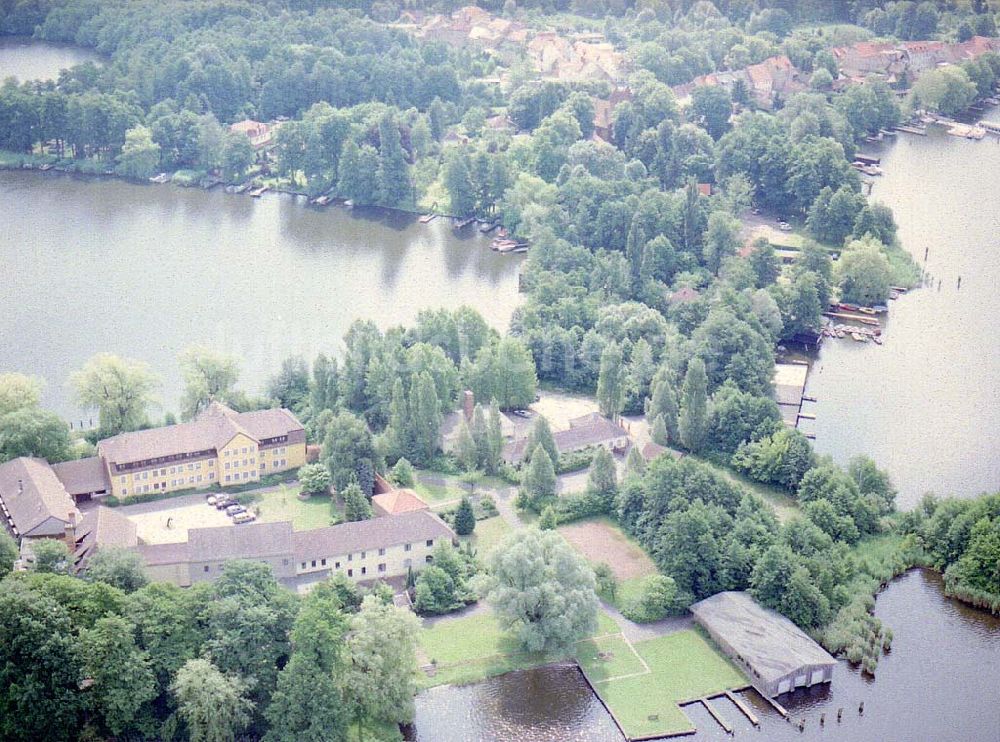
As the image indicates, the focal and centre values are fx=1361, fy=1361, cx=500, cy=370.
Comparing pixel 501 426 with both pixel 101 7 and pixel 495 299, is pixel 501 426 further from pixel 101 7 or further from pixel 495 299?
pixel 101 7

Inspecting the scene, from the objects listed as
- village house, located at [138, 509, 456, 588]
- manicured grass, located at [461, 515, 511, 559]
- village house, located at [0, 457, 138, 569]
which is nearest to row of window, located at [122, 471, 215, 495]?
village house, located at [0, 457, 138, 569]

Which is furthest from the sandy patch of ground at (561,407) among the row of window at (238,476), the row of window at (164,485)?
the row of window at (164,485)

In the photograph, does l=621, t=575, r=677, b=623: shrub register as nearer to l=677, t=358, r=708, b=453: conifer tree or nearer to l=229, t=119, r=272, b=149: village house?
l=677, t=358, r=708, b=453: conifer tree

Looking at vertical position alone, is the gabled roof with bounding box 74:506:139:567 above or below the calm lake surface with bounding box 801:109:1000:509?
below

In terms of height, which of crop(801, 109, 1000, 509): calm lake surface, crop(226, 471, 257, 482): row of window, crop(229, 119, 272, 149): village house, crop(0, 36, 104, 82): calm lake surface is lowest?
crop(226, 471, 257, 482): row of window

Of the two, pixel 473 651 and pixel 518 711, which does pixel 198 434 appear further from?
pixel 518 711

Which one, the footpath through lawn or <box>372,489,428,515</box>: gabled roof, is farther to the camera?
<box>372,489,428,515</box>: gabled roof

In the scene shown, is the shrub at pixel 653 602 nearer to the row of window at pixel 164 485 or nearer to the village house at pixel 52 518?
the village house at pixel 52 518
